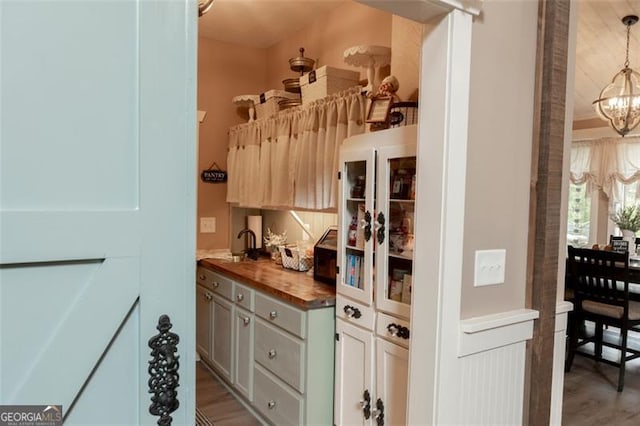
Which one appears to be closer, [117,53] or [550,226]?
[117,53]

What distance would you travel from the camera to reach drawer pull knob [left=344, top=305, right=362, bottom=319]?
7.30ft

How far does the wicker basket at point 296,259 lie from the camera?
10.4ft

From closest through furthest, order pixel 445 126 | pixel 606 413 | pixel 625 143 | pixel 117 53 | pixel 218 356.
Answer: pixel 117 53
pixel 445 126
pixel 606 413
pixel 218 356
pixel 625 143

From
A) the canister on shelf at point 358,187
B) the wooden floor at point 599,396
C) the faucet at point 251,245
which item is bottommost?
the wooden floor at point 599,396

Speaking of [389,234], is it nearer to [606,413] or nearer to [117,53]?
[117,53]

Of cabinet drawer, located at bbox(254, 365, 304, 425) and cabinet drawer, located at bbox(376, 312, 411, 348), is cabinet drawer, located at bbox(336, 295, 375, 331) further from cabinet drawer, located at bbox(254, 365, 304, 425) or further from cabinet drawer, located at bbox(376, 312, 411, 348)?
cabinet drawer, located at bbox(254, 365, 304, 425)

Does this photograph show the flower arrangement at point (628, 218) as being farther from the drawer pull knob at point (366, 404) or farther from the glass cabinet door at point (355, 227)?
the drawer pull knob at point (366, 404)

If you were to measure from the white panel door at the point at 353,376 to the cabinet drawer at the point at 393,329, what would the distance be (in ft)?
0.31

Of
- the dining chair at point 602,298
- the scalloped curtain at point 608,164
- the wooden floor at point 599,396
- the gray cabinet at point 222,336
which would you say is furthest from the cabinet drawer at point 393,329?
the scalloped curtain at point 608,164

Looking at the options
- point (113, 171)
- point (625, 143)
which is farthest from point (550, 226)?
point (625, 143)

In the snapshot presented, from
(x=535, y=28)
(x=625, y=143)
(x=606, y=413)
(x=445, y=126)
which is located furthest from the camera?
(x=625, y=143)

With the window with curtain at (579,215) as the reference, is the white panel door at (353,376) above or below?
below

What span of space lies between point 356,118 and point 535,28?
1.16 metres

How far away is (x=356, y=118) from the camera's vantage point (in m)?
2.70
